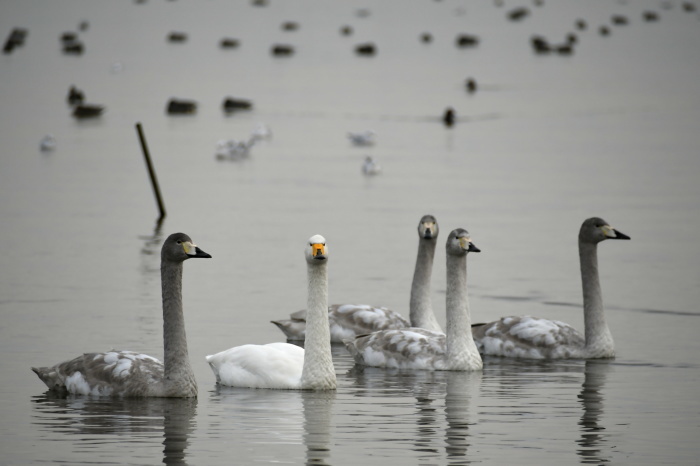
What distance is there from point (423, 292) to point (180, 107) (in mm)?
41001

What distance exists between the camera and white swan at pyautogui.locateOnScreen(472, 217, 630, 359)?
18.1 m

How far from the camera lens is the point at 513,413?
14695 millimetres

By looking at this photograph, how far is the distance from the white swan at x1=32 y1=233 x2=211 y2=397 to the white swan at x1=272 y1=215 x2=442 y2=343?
4.11m

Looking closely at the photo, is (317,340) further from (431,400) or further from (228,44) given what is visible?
(228,44)

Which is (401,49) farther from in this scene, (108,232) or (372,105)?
(108,232)

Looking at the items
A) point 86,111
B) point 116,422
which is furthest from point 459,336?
point 86,111

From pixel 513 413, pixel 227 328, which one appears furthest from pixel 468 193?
pixel 513 413

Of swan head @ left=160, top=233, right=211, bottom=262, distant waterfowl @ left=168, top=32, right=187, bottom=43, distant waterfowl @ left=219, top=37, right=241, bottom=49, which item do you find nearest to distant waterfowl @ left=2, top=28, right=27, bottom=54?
distant waterfowl @ left=168, top=32, right=187, bottom=43

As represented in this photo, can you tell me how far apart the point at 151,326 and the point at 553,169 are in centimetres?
2409

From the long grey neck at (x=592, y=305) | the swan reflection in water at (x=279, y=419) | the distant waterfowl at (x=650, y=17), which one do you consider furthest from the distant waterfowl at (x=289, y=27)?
the swan reflection in water at (x=279, y=419)

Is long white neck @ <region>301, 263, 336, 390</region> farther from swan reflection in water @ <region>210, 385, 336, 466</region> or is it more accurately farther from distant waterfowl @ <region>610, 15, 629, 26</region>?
distant waterfowl @ <region>610, 15, 629, 26</region>

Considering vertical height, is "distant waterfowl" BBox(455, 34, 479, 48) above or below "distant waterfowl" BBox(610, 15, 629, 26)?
below

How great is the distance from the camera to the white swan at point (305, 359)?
50.9 feet

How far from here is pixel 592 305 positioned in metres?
18.3
